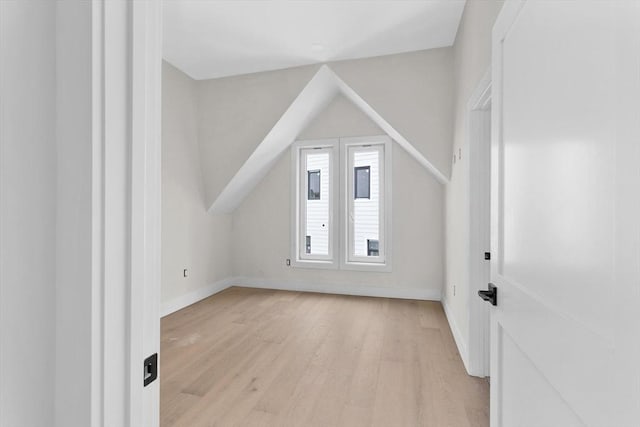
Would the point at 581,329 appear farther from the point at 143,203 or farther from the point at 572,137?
the point at 143,203

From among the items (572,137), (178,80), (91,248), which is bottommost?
(91,248)

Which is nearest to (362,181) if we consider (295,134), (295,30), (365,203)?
(365,203)

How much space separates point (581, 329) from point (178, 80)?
13.2ft

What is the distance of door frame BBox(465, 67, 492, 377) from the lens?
7.09 feet

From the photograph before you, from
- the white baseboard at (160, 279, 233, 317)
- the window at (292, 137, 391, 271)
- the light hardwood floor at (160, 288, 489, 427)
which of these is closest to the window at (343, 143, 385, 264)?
the window at (292, 137, 391, 271)

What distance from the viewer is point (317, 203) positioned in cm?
448

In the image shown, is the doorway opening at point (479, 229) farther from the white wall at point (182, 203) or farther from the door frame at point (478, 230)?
the white wall at point (182, 203)

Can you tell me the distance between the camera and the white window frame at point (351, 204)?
408cm

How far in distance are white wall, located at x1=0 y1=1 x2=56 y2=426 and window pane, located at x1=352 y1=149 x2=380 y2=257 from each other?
3.91 meters

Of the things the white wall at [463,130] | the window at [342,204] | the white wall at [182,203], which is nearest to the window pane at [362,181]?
the window at [342,204]

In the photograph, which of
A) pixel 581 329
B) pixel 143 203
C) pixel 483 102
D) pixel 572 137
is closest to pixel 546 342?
pixel 581 329

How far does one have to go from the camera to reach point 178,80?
3537 mm

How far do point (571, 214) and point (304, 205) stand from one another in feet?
12.9

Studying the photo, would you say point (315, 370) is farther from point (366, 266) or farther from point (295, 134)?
point (295, 134)
